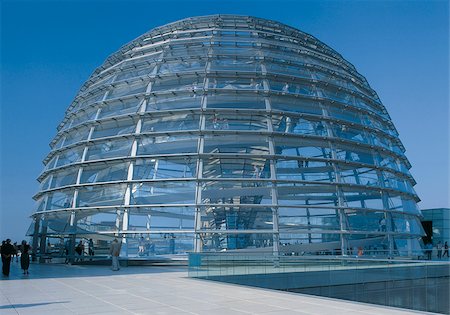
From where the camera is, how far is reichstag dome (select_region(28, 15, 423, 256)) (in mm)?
22078

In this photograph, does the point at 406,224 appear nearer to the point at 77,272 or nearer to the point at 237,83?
the point at 237,83

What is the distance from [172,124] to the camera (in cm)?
2492

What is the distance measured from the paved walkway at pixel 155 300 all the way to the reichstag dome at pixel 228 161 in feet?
23.6

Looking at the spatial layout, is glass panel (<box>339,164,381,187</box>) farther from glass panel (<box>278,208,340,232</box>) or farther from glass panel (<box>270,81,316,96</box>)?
glass panel (<box>270,81,316,96</box>)

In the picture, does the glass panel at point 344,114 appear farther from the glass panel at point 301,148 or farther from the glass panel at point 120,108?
the glass panel at point 120,108

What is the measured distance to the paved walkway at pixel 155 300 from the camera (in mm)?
9328

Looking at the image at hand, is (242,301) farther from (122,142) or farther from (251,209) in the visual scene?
(122,142)

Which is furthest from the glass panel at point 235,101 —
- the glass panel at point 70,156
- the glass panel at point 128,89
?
the glass panel at point 70,156

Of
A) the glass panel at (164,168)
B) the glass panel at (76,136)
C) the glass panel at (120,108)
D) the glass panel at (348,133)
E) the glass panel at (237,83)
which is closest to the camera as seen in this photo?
the glass panel at (164,168)

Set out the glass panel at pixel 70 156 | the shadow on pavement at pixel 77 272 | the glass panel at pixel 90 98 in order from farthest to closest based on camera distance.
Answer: the glass panel at pixel 90 98
the glass panel at pixel 70 156
the shadow on pavement at pixel 77 272

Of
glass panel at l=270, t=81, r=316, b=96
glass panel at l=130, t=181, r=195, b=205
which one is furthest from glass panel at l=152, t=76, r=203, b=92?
glass panel at l=130, t=181, r=195, b=205

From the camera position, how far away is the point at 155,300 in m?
10.8

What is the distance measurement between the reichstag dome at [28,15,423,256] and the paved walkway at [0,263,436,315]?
23.6ft

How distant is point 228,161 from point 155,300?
1324cm
